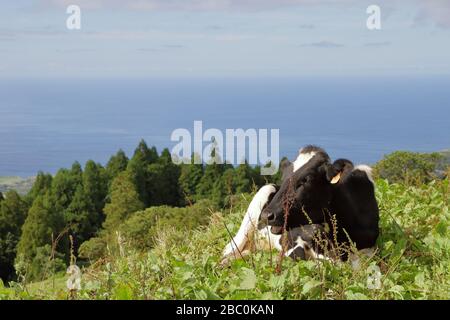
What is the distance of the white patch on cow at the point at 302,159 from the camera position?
772 cm

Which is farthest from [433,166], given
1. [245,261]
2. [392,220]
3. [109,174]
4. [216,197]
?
[109,174]

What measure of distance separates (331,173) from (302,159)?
40 centimetres

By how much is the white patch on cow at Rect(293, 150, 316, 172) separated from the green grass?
1003mm

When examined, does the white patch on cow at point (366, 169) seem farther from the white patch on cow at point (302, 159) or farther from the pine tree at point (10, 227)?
the pine tree at point (10, 227)

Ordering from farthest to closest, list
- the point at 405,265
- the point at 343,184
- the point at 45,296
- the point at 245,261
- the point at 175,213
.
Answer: the point at 175,213
the point at 343,184
the point at 405,265
the point at 245,261
the point at 45,296

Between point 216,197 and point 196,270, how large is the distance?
54318 millimetres

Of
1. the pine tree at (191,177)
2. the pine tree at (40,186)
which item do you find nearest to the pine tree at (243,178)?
the pine tree at (191,177)

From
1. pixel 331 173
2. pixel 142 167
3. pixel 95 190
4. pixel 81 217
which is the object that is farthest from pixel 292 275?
pixel 95 190

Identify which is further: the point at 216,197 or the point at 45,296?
the point at 216,197

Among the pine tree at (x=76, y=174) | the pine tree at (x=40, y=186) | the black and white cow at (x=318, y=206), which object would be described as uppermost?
the black and white cow at (x=318, y=206)

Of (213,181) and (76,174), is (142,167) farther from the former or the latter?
(213,181)

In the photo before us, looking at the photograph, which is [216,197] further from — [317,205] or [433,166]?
[317,205]

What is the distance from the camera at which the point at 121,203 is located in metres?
62.2

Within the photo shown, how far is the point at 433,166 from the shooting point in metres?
26.3
